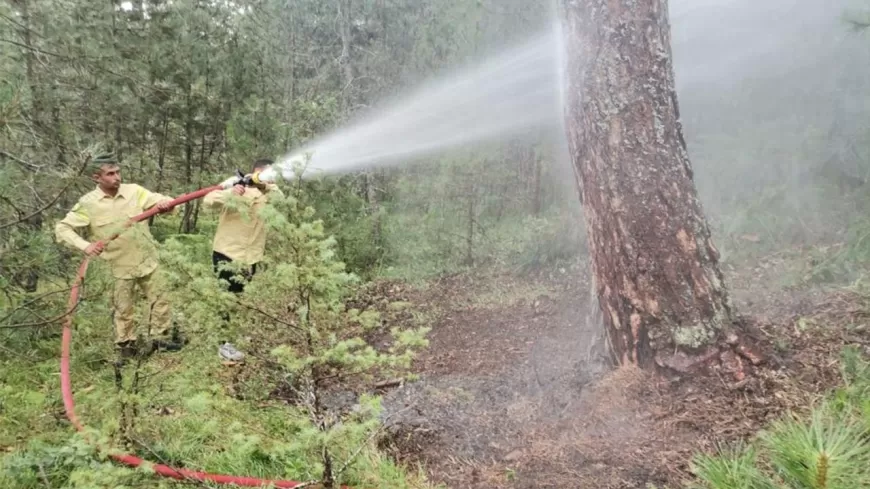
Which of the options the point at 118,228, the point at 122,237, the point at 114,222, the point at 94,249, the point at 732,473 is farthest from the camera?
the point at 122,237

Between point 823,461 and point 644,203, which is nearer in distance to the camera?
point 823,461

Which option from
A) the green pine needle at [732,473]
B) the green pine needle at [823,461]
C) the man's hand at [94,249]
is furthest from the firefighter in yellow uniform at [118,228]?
the green pine needle at [823,461]

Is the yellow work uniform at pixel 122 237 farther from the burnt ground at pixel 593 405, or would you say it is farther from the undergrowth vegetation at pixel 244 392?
the burnt ground at pixel 593 405

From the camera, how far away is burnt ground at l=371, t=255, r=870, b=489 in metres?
2.91

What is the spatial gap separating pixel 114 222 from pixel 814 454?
16.0ft

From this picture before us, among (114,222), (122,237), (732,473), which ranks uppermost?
(114,222)

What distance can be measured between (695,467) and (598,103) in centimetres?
212

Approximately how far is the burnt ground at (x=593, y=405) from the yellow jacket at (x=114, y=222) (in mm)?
2557

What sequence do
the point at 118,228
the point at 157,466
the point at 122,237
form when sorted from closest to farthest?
1. the point at 157,466
2. the point at 118,228
3. the point at 122,237

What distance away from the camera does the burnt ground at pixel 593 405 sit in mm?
2910

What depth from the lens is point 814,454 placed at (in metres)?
1.74

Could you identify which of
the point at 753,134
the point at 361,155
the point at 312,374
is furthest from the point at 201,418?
the point at 753,134

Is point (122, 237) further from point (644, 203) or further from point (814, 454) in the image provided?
point (814, 454)

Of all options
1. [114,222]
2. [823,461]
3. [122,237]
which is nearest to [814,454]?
[823,461]
